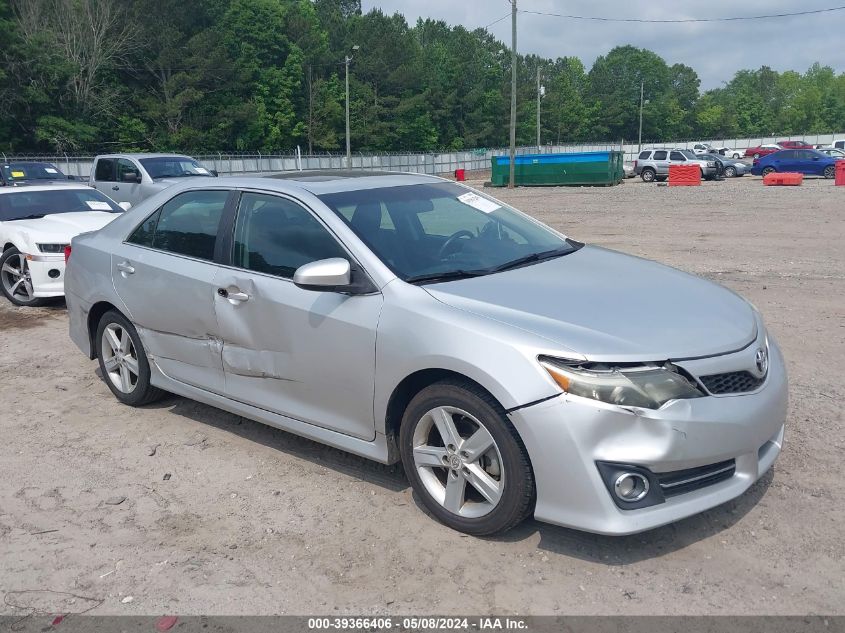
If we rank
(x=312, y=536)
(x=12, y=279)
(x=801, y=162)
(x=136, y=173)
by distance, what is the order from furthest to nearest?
1. (x=801, y=162)
2. (x=136, y=173)
3. (x=12, y=279)
4. (x=312, y=536)

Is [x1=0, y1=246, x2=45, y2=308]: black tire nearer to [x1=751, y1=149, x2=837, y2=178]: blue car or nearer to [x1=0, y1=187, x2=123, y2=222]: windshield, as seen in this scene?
[x1=0, y1=187, x2=123, y2=222]: windshield

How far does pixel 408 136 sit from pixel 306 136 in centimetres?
1408

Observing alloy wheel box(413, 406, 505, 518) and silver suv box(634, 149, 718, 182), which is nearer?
alloy wheel box(413, 406, 505, 518)

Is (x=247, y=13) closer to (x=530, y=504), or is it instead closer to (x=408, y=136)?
(x=408, y=136)

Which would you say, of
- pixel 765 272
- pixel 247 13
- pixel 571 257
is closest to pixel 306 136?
pixel 247 13

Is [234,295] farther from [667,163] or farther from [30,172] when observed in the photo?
[667,163]

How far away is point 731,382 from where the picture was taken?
3457mm

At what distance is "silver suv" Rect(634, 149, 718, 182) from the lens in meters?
39.2

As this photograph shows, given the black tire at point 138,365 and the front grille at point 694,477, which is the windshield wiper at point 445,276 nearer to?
the front grille at point 694,477

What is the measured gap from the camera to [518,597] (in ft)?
10.5

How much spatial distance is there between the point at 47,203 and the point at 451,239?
801 cm

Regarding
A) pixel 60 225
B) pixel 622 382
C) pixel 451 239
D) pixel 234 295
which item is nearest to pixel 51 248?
pixel 60 225

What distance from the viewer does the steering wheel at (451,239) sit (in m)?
4.31

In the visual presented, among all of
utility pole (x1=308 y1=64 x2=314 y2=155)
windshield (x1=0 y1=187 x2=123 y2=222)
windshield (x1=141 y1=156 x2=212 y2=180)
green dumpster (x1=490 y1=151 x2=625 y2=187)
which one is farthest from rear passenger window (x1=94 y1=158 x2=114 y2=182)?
utility pole (x1=308 y1=64 x2=314 y2=155)
